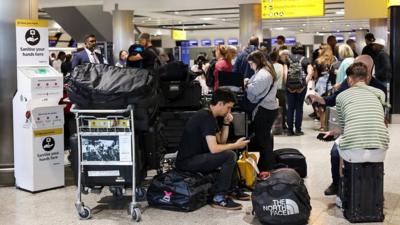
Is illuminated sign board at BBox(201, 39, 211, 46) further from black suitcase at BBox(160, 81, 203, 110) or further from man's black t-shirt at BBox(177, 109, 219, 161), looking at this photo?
man's black t-shirt at BBox(177, 109, 219, 161)

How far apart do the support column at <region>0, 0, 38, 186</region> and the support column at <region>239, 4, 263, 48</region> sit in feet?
36.1

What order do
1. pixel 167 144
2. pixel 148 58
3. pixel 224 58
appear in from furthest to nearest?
pixel 224 58
pixel 148 58
pixel 167 144

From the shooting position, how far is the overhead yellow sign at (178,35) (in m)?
32.2

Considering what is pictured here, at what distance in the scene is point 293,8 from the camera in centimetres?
1436

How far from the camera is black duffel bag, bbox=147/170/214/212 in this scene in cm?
507

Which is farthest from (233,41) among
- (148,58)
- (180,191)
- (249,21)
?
(180,191)

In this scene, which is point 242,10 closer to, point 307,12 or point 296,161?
point 307,12

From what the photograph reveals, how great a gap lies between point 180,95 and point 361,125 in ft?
7.08

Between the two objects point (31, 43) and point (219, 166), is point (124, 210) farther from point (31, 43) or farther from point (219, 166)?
point (31, 43)

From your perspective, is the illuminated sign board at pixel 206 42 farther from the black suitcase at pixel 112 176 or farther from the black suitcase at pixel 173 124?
the black suitcase at pixel 112 176

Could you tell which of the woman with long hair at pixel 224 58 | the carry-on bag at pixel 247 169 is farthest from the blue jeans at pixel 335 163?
the woman with long hair at pixel 224 58

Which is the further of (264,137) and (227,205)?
(264,137)

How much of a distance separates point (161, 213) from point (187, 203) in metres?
0.26

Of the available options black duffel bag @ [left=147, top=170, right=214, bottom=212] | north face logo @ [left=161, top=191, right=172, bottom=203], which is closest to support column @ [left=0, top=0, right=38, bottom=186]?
black duffel bag @ [left=147, top=170, right=214, bottom=212]
